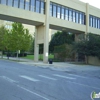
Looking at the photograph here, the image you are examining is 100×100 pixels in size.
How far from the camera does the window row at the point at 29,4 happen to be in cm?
3197

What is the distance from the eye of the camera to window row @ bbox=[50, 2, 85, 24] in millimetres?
37688

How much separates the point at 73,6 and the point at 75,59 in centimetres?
1331

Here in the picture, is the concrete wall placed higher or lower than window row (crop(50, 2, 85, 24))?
lower

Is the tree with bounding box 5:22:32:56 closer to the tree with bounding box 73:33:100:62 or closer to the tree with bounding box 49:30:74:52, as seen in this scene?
the tree with bounding box 73:33:100:62

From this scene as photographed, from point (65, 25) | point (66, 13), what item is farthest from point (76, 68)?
point (66, 13)

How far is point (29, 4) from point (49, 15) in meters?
4.63

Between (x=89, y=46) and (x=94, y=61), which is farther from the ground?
(x=89, y=46)

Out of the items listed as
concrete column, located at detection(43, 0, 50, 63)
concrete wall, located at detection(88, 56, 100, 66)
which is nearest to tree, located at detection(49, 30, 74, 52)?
concrete wall, located at detection(88, 56, 100, 66)

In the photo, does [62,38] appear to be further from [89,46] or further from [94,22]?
[89,46]

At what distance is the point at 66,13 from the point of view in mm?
39844

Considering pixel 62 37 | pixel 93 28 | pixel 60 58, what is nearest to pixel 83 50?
pixel 60 58

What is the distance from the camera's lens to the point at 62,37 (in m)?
59.5

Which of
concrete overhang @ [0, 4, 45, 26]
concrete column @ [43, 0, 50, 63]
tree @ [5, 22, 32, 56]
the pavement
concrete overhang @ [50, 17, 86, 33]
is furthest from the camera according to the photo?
tree @ [5, 22, 32, 56]

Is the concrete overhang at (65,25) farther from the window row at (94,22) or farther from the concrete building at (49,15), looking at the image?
the window row at (94,22)
